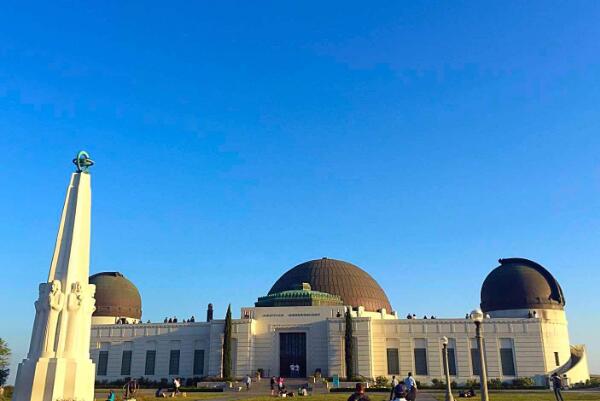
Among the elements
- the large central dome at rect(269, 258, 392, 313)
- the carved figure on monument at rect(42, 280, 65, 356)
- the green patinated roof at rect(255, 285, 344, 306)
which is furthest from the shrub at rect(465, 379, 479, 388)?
the carved figure on monument at rect(42, 280, 65, 356)

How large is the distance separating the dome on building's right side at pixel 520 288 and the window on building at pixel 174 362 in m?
36.6

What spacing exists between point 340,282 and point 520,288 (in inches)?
833

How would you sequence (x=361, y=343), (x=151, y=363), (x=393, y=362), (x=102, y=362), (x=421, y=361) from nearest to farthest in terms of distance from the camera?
(x=361, y=343) < (x=421, y=361) < (x=393, y=362) < (x=151, y=363) < (x=102, y=362)

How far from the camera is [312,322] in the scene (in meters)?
53.8

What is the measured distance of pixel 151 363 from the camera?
56062mm

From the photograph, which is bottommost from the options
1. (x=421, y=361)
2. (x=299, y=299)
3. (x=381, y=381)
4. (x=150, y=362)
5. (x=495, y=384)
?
(x=495, y=384)

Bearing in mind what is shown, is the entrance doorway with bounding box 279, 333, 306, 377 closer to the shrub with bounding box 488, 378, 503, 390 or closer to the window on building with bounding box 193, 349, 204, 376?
the window on building with bounding box 193, 349, 204, 376

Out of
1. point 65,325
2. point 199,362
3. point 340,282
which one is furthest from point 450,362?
point 65,325

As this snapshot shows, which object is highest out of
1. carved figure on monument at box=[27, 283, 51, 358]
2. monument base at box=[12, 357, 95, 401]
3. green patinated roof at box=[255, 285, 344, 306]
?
green patinated roof at box=[255, 285, 344, 306]

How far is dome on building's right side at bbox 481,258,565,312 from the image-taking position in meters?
60.3

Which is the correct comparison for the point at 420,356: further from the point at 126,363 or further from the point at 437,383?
the point at 126,363

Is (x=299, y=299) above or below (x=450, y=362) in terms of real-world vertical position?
above

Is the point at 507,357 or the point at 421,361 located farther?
the point at 421,361

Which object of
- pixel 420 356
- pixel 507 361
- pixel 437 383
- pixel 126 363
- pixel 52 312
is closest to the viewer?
pixel 52 312
